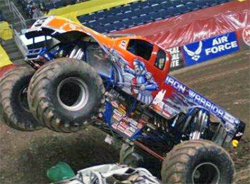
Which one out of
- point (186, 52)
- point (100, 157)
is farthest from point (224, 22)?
point (100, 157)

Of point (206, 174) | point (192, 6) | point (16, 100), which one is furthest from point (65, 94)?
point (192, 6)

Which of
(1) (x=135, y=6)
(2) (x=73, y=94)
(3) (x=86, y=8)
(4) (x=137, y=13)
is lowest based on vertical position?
(4) (x=137, y=13)

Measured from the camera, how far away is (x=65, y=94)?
24.6ft

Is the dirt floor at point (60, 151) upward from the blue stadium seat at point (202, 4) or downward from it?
downward

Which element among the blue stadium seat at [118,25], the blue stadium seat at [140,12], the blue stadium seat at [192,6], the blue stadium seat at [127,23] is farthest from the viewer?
the blue stadium seat at [192,6]

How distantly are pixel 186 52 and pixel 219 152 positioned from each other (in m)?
9.74

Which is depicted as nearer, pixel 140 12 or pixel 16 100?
pixel 16 100

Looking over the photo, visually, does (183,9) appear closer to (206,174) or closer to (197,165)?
(206,174)

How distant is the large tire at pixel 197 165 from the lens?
25.4 ft

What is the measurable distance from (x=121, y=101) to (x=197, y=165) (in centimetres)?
163

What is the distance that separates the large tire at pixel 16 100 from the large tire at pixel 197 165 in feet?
8.68

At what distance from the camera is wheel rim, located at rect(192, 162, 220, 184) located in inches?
319

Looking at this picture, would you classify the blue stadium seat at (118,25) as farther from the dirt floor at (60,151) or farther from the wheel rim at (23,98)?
the wheel rim at (23,98)

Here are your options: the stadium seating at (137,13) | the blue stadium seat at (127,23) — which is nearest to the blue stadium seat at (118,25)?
the stadium seating at (137,13)
